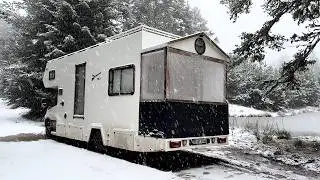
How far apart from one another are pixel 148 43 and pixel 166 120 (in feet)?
6.65

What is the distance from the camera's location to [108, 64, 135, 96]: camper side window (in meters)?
8.69

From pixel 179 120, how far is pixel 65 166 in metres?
2.73

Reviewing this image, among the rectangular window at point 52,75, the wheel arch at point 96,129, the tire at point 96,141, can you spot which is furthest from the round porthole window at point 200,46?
the rectangular window at point 52,75

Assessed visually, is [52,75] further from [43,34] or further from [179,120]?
[179,120]

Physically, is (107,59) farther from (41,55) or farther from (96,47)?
(41,55)

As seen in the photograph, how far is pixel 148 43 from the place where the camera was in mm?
8391

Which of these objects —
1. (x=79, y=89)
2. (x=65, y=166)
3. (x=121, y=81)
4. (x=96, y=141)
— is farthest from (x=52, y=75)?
(x=65, y=166)

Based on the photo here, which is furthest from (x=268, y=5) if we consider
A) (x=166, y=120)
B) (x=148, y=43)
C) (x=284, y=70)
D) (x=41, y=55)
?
(x=41, y=55)

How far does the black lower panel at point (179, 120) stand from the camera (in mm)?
7633

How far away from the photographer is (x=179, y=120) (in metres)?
7.85

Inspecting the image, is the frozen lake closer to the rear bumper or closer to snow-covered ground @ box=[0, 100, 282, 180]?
the rear bumper

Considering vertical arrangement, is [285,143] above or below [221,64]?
below

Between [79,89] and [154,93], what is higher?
[79,89]

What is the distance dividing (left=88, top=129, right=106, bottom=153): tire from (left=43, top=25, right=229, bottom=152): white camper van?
29mm
